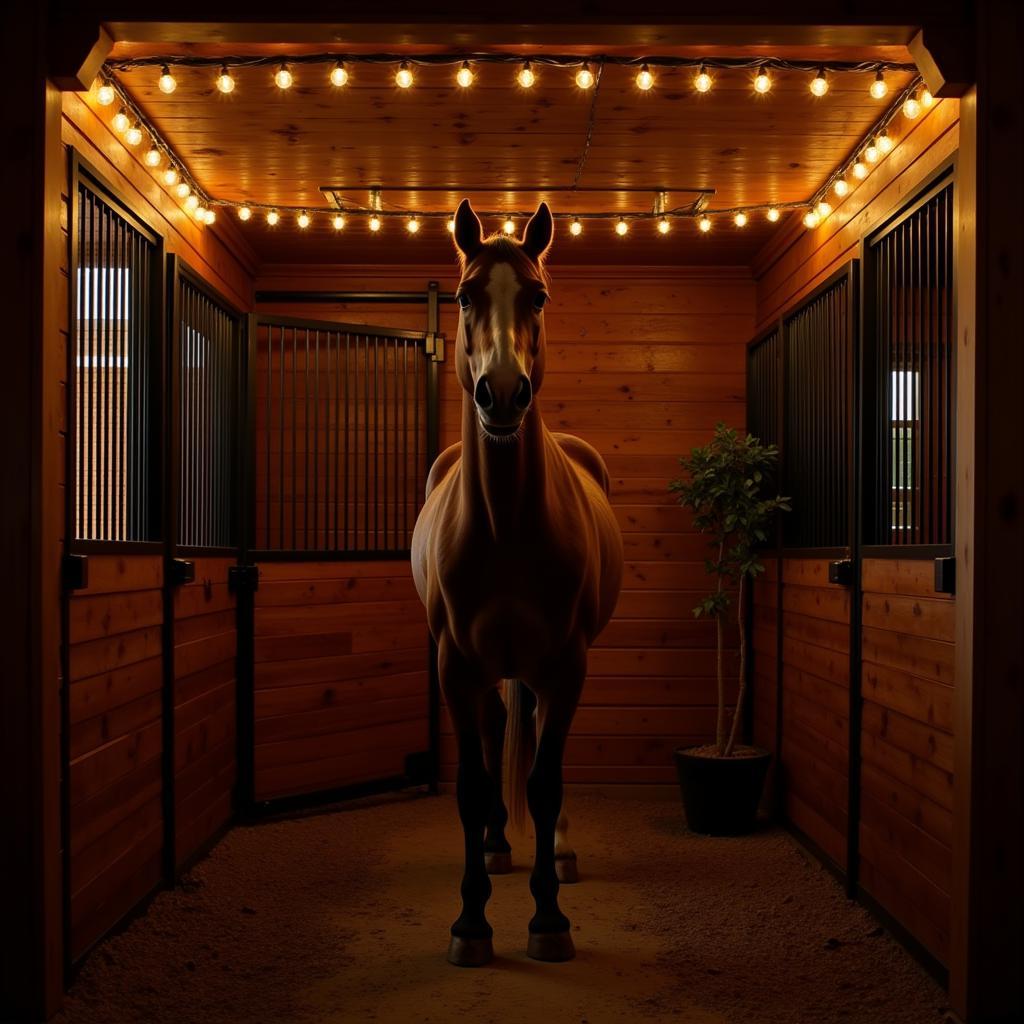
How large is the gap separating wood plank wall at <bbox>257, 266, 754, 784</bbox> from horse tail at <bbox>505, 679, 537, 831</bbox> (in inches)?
59.3

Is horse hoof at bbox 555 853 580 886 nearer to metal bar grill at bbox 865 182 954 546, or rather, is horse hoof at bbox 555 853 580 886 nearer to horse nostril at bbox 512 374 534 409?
metal bar grill at bbox 865 182 954 546

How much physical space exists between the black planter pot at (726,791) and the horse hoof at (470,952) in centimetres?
160

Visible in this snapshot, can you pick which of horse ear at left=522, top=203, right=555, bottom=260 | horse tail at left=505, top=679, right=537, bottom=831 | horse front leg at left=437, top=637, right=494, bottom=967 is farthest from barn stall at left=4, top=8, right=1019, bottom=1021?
horse ear at left=522, top=203, right=555, bottom=260

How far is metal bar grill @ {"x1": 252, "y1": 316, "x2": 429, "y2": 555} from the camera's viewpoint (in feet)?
15.6

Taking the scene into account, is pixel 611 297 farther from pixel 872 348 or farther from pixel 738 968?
pixel 738 968

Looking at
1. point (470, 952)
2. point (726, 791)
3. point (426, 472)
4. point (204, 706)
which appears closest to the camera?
point (470, 952)

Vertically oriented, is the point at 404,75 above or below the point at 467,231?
above

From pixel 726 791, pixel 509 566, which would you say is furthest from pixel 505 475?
pixel 726 791

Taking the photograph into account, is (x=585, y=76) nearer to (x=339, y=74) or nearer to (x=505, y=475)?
(x=339, y=74)

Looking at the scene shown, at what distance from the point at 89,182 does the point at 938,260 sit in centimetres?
205

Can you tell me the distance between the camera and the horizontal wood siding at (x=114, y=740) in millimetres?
2598

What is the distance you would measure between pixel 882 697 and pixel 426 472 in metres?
2.43

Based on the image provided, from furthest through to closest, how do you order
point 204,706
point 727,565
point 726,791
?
point 727,565 → point 726,791 → point 204,706

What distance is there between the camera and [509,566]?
2.67 meters
